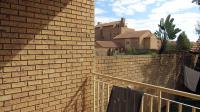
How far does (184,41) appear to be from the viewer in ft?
93.1

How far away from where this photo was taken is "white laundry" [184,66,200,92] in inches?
356

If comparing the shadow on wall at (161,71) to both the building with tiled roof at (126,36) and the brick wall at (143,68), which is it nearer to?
the brick wall at (143,68)

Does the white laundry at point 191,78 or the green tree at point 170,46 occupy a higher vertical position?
the green tree at point 170,46

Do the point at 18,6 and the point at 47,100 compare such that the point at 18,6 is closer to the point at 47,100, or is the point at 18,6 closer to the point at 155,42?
the point at 47,100

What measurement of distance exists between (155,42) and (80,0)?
44.9 meters

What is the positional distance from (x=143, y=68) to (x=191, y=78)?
3.93m

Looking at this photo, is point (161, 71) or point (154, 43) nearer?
point (161, 71)

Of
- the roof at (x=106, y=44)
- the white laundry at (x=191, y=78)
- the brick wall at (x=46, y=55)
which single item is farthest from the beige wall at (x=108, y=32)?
the brick wall at (x=46, y=55)

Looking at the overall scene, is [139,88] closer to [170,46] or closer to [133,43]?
[170,46]

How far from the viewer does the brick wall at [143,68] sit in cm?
491

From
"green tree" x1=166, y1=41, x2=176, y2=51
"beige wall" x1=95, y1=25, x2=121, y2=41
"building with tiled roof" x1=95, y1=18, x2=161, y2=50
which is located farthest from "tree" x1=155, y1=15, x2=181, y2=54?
"beige wall" x1=95, y1=25, x2=121, y2=41

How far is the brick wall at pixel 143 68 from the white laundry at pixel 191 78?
784mm

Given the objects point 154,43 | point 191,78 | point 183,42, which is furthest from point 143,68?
point 154,43

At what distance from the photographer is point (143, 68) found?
633 cm
